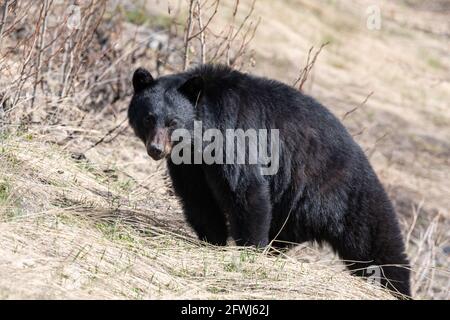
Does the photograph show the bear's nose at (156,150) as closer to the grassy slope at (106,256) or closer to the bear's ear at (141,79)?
the bear's ear at (141,79)

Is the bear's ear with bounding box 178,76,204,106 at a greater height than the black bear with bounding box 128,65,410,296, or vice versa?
the bear's ear with bounding box 178,76,204,106

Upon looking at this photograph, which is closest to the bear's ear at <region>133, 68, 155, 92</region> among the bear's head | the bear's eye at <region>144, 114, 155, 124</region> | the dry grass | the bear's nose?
the bear's head

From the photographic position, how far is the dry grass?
5.75m

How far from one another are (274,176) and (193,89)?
1032mm

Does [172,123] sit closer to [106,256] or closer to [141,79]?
[141,79]

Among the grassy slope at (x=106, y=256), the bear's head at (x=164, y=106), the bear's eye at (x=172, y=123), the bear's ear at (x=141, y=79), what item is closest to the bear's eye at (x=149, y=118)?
the bear's head at (x=164, y=106)

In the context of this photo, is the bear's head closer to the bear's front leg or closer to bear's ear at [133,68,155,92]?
bear's ear at [133,68,155,92]

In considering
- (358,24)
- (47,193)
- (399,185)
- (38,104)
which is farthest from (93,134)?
(358,24)

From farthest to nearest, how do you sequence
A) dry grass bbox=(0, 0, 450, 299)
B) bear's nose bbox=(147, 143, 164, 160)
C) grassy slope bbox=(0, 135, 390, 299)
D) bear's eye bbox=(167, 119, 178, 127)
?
bear's eye bbox=(167, 119, 178, 127), bear's nose bbox=(147, 143, 164, 160), dry grass bbox=(0, 0, 450, 299), grassy slope bbox=(0, 135, 390, 299)

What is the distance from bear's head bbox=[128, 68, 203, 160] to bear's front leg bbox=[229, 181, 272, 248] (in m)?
0.69

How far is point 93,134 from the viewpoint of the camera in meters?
9.95

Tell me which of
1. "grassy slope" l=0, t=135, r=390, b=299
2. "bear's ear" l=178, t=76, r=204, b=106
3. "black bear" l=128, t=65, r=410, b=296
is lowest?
"grassy slope" l=0, t=135, r=390, b=299

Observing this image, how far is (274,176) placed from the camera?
7.02 metres

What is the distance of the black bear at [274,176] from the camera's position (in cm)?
667
